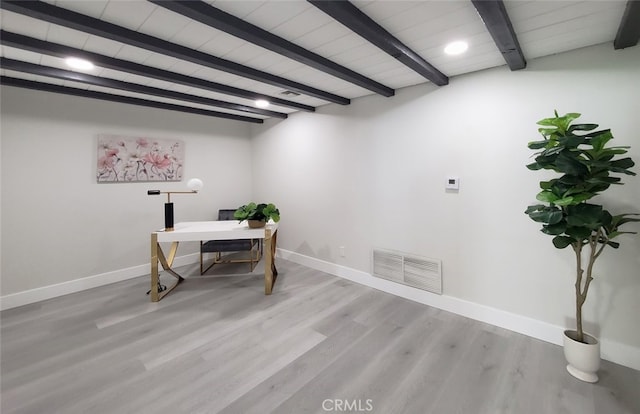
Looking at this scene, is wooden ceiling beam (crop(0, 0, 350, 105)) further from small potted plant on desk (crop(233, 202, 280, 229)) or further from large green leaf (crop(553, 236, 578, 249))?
large green leaf (crop(553, 236, 578, 249))

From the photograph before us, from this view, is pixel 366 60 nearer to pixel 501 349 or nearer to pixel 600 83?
pixel 600 83

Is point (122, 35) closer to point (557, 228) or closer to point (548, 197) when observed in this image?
point (548, 197)

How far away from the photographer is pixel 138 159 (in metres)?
3.56

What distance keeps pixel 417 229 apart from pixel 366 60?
1706mm

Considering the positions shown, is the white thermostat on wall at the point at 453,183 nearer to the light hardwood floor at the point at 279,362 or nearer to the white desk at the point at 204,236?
the light hardwood floor at the point at 279,362

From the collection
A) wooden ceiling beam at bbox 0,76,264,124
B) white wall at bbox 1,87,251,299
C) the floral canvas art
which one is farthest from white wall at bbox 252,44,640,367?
white wall at bbox 1,87,251,299

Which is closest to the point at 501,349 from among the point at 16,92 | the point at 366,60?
the point at 366,60

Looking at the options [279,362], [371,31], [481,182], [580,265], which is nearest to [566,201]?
[580,265]

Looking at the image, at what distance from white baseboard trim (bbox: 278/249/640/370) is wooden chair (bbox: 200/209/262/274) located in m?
1.29

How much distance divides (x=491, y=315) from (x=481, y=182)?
3.90 feet

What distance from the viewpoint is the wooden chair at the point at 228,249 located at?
12.1 ft

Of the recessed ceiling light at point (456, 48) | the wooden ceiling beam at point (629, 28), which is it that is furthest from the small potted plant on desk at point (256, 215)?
the wooden ceiling beam at point (629, 28)

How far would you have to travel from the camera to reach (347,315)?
2598 millimetres

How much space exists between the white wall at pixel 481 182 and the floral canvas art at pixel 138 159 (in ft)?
6.59
